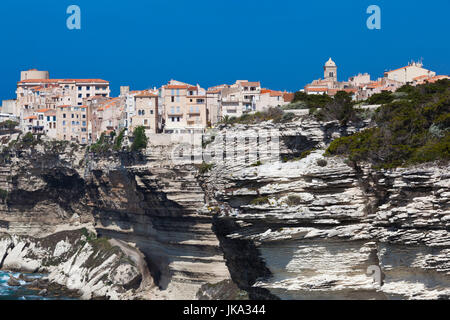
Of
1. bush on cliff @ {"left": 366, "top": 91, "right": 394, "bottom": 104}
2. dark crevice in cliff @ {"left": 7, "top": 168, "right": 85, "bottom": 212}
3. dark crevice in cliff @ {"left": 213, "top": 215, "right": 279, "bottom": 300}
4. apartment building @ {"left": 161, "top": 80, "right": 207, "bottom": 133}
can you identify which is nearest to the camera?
dark crevice in cliff @ {"left": 213, "top": 215, "right": 279, "bottom": 300}

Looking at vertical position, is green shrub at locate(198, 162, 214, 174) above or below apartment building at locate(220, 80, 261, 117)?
below

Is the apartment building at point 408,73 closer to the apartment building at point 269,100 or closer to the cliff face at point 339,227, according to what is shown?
the apartment building at point 269,100

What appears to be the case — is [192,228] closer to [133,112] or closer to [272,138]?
[272,138]

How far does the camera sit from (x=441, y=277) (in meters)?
31.1

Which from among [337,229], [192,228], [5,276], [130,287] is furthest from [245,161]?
[5,276]

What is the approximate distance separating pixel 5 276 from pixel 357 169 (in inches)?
1382

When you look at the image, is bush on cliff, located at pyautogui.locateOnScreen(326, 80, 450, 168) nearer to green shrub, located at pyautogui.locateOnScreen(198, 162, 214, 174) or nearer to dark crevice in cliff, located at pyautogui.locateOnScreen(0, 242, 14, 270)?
green shrub, located at pyautogui.locateOnScreen(198, 162, 214, 174)

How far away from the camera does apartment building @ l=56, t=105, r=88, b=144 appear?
64688 mm

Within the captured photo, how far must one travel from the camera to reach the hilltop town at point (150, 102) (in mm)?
55969

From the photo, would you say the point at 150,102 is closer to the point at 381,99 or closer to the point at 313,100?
the point at 313,100

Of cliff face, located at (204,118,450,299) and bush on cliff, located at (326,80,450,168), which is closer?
cliff face, located at (204,118,450,299)

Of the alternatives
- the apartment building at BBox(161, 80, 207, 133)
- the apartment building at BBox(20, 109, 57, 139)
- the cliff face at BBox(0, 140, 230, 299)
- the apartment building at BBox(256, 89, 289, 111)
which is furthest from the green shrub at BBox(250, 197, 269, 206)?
the apartment building at BBox(20, 109, 57, 139)

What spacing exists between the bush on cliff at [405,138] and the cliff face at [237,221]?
32.2 inches

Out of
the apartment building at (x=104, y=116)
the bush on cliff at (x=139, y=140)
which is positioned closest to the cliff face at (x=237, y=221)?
the bush on cliff at (x=139, y=140)
